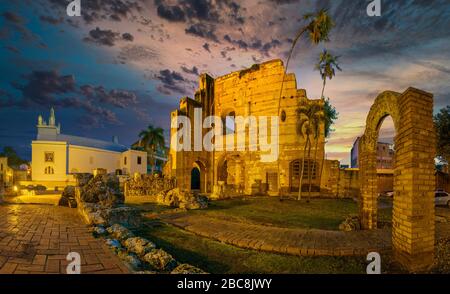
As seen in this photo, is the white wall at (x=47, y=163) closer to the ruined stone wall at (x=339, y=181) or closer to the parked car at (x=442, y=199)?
the ruined stone wall at (x=339, y=181)

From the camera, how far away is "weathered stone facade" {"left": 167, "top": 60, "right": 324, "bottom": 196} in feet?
67.2

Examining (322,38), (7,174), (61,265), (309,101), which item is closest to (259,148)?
(309,101)

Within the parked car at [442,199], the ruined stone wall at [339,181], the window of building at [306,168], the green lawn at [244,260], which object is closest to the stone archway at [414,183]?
the green lawn at [244,260]

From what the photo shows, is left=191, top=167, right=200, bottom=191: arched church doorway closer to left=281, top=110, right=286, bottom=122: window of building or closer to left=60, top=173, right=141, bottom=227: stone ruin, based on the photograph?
left=281, top=110, right=286, bottom=122: window of building

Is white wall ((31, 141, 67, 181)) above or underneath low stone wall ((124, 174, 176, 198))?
above

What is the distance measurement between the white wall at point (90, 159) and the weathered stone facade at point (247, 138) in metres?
17.3

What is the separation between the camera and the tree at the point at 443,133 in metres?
19.2

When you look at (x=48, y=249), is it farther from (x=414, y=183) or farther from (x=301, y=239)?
(x=414, y=183)

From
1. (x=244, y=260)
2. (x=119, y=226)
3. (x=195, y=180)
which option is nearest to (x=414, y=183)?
(x=244, y=260)

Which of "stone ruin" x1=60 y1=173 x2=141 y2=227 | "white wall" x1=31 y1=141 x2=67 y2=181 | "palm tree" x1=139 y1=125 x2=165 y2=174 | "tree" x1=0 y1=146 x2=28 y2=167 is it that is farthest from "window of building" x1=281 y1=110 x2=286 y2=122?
"tree" x1=0 y1=146 x2=28 y2=167

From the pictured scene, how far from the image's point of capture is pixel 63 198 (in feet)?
37.3

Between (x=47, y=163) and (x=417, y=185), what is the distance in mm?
36898

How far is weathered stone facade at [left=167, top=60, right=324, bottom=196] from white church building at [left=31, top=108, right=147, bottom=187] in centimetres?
1533
